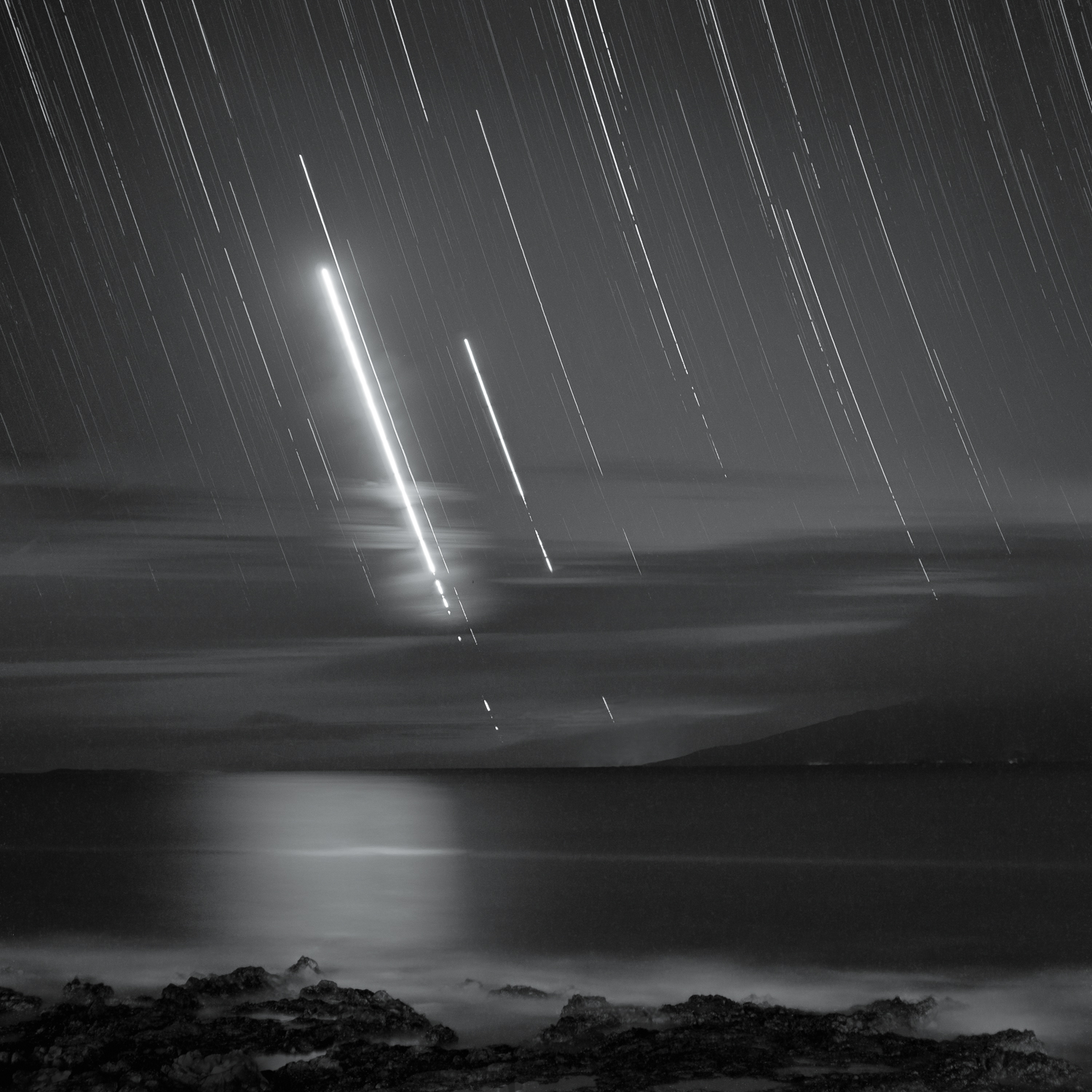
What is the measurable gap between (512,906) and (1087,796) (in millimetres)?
115583

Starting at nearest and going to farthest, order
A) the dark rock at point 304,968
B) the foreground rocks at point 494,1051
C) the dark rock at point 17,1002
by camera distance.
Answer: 1. the foreground rocks at point 494,1051
2. the dark rock at point 17,1002
3. the dark rock at point 304,968

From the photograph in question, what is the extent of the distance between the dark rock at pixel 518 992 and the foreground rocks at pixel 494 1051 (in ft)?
11.2

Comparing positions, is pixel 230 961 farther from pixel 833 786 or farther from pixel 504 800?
pixel 833 786

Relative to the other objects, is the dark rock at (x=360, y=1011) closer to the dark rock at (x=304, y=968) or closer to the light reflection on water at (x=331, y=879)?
the dark rock at (x=304, y=968)

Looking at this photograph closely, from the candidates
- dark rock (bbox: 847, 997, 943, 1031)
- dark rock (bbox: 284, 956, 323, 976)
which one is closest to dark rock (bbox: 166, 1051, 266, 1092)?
dark rock (bbox: 847, 997, 943, 1031)

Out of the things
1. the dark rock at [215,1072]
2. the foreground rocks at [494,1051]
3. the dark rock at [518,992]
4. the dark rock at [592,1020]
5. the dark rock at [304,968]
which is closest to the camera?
the dark rock at [215,1072]

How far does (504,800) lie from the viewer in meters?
146

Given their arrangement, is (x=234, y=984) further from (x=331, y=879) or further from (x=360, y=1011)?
(x=331, y=879)

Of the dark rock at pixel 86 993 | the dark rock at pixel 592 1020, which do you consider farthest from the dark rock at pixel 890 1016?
the dark rock at pixel 86 993

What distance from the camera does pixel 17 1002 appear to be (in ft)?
53.7

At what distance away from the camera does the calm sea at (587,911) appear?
22094 millimetres

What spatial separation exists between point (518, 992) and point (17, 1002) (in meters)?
8.11

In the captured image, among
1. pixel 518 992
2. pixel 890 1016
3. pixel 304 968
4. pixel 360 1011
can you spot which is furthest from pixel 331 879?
pixel 890 1016

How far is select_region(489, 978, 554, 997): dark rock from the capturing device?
61.9 ft
